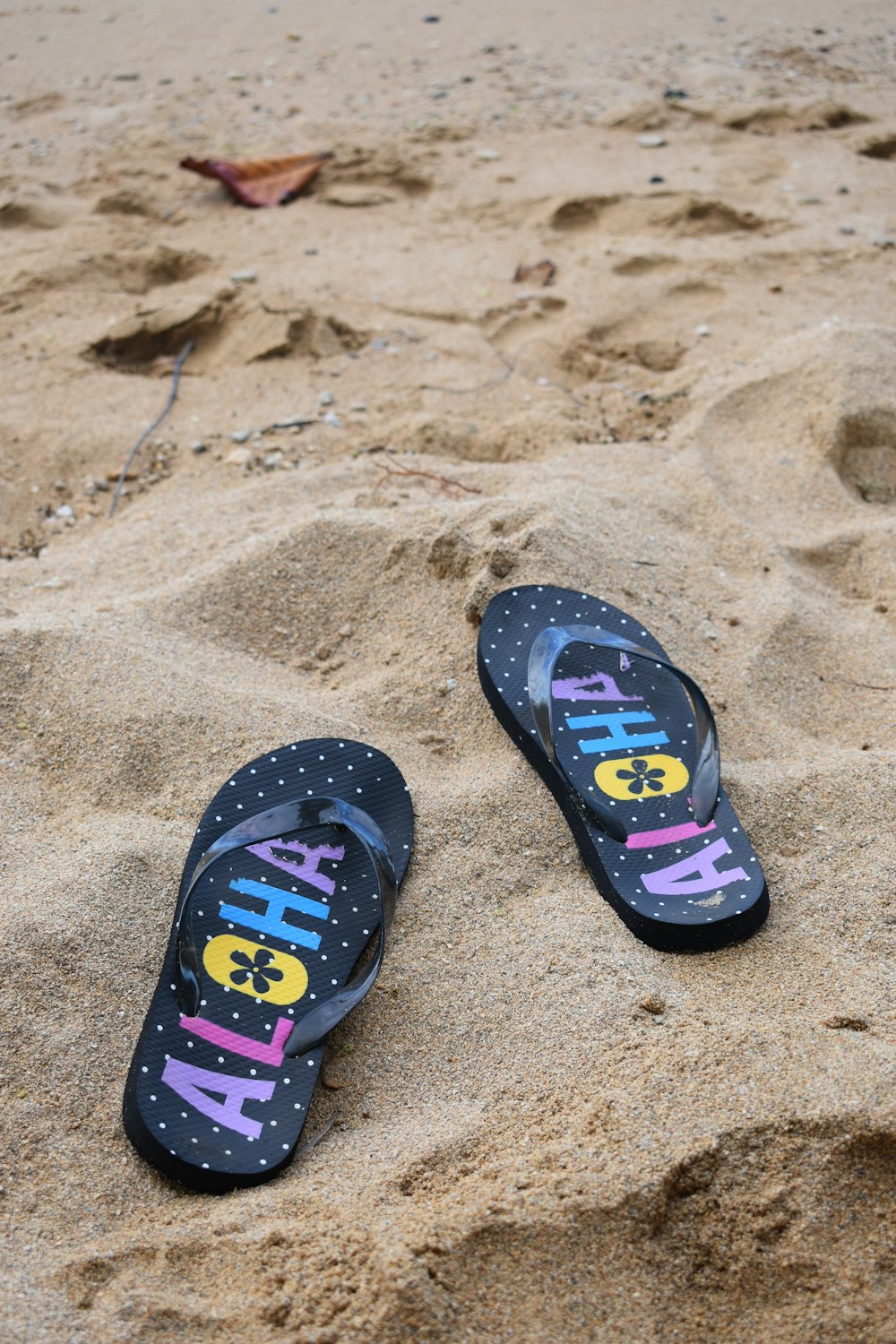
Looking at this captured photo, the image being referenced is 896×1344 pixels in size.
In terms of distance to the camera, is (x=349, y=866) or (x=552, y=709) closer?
(x=349, y=866)

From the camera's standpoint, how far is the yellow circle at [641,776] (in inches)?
64.8


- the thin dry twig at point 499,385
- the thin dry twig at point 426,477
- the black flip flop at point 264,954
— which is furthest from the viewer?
the thin dry twig at point 499,385

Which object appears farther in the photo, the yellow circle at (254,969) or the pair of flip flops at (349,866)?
the yellow circle at (254,969)

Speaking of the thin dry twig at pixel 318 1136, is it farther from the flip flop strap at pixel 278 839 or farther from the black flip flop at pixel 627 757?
the black flip flop at pixel 627 757

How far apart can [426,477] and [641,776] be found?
0.93 meters

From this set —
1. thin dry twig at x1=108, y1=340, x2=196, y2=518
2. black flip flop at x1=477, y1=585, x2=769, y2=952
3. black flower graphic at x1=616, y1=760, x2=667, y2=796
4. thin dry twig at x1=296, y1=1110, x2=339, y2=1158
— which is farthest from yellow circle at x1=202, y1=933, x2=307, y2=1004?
thin dry twig at x1=108, y1=340, x2=196, y2=518

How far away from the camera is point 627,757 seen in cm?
170

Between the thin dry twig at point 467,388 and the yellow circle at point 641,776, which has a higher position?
the thin dry twig at point 467,388

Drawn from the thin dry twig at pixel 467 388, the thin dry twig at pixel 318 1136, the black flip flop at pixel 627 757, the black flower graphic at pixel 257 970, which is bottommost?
the thin dry twig at pixel 318 1136

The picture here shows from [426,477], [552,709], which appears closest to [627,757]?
[552,709]

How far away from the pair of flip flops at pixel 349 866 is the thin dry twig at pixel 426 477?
43 cm

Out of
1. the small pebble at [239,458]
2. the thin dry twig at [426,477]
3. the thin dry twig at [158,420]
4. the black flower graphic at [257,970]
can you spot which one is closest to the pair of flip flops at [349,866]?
the black flower graphic at [257,970]

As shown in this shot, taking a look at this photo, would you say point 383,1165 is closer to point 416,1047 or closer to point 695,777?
point 416,1047

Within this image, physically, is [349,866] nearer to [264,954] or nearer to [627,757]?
[264,954]
